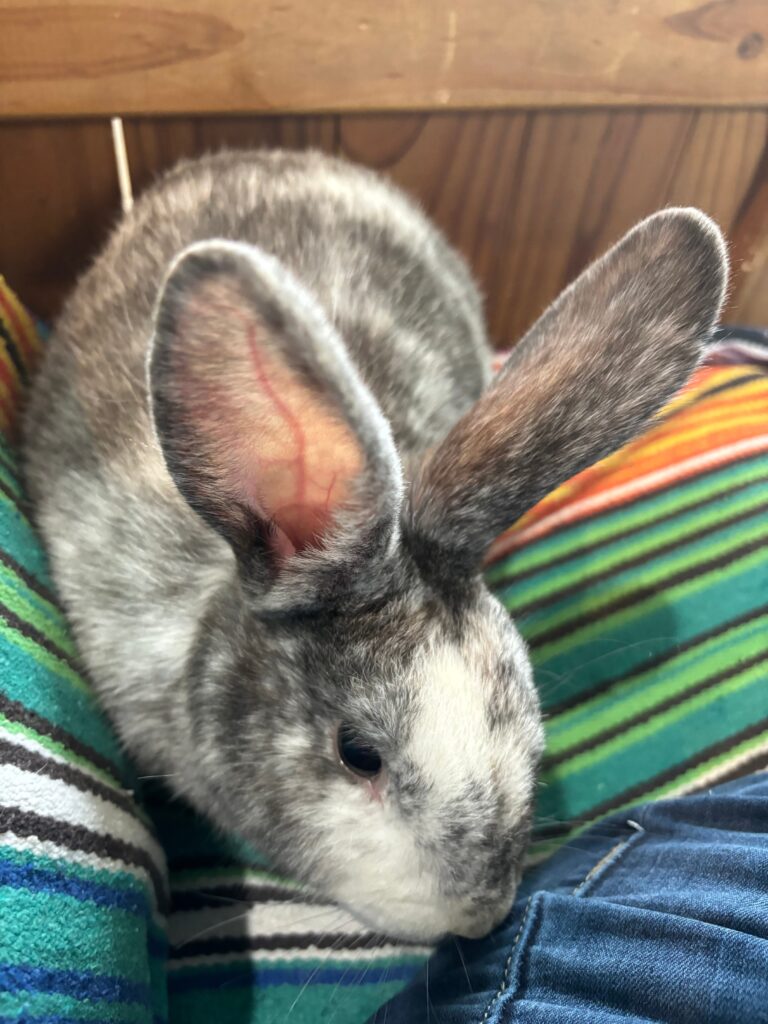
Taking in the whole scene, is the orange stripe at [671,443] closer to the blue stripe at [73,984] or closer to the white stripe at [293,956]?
the white stripe at [293,956]

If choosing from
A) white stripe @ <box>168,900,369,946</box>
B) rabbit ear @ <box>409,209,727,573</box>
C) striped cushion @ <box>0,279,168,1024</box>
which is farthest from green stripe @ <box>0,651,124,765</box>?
rabbit ear @ <box>409,209,727,573</box>

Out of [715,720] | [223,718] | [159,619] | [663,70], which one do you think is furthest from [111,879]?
[663,70]

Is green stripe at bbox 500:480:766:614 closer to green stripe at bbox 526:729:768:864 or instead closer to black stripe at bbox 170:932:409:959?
green stripe at bbox 526:729:768:864

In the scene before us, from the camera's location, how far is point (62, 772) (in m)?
0.93

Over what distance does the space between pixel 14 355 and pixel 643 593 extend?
3.13 ft

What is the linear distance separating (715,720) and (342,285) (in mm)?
781

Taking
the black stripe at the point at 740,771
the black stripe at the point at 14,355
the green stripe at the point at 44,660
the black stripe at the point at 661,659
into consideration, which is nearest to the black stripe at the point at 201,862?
the green stripe at the point at 44,660

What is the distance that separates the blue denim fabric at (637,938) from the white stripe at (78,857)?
11.1 inches

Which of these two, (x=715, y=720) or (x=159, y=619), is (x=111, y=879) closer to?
(x=159, y=619)

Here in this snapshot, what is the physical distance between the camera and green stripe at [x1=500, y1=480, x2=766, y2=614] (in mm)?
1325

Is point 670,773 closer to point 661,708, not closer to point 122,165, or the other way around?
point 661,708

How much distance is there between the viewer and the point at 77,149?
1.38 metres

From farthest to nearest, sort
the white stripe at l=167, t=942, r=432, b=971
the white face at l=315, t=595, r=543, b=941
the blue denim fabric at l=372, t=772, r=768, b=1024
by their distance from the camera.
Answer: the white stripe at l=167, t=942, r=432, b=971 < the white face at l=315, t=595, r=543, b=941 < the blue denim fabric at l=372, t=772, r=768, b=1024

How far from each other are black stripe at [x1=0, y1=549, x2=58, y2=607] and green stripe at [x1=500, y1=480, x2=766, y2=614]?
2.01 feet
